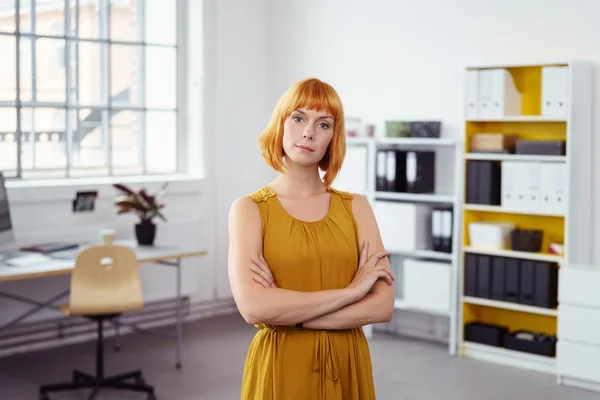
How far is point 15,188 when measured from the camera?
5.10 metres

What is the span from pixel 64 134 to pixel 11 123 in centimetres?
41

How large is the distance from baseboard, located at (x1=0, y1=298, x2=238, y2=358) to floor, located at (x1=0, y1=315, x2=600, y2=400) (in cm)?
9

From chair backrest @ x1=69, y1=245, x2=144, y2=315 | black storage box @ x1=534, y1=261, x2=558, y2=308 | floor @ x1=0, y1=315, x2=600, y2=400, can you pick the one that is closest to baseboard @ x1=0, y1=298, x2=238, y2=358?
floor @ x1=0, y1=315, x2=600, y2=400

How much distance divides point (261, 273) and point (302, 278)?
10cm

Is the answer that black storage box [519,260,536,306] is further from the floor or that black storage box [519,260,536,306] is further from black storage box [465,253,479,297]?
the floor

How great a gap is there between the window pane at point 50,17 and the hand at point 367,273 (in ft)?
14.0

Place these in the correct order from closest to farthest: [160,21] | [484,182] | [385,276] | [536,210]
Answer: [385,276] < [536,210] < [484,182] < [160,21]

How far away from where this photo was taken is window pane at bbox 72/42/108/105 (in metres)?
5.73

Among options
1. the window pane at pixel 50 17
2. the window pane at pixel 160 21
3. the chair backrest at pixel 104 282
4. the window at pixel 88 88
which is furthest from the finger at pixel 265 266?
the window pane at pixel 160 21

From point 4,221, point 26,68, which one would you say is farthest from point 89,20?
point 4,221

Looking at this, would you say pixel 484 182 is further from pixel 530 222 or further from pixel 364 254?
pixel 364 254

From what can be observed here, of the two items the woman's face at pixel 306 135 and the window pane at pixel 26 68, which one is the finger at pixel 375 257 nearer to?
the woman's face at pixel 306 135

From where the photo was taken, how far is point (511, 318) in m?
5.39

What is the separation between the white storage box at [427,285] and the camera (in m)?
5.37
